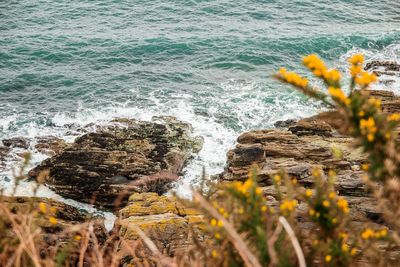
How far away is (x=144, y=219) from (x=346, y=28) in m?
30.7

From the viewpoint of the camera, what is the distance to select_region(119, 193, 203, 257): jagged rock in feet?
36.3

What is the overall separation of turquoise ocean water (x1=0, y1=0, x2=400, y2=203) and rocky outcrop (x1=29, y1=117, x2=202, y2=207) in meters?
0.85

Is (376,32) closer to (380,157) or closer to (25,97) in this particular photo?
(25,97)

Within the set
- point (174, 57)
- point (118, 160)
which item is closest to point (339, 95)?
point (118, 160)

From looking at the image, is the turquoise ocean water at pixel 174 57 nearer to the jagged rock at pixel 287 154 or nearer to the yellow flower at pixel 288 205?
the jagged rock at pixel 287 154

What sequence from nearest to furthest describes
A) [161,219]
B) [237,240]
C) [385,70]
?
[237,240] → [161,219] → [385,70]

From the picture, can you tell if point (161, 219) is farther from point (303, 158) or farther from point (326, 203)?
point (326, 203)

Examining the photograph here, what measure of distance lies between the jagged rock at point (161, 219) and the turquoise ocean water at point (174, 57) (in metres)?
5.48

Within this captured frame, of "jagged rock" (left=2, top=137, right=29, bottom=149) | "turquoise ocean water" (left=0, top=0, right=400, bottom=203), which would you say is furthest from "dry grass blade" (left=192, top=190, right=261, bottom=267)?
"jagged rock" (left=2, top=137, right=29, bottom=149)

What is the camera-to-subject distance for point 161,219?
12484mm

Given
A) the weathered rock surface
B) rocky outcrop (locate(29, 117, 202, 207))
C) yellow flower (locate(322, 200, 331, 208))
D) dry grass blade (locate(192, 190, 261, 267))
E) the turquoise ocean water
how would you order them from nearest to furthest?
dry grass blade (locate(192, 190, 261, 267)), yellow flower (locate(322, 200, 331, 208)), the weathered rock surface, rocky outcrop (locate(29, 117, 202, 207)), the turquoise ocean water

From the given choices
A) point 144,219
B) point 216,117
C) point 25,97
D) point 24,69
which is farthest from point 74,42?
point 144,219

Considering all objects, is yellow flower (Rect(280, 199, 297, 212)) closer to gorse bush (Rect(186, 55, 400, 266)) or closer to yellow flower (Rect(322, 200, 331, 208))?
gorse bush (Rect(186, 55, 400, 266))

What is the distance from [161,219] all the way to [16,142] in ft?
40.8
